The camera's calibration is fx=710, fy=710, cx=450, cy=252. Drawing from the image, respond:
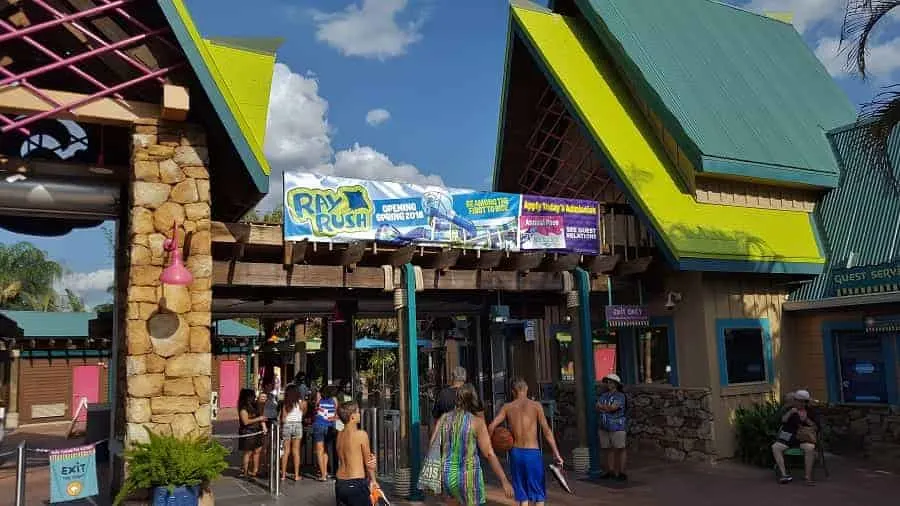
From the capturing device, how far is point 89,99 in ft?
27.6

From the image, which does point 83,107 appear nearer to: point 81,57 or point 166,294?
point 81,57

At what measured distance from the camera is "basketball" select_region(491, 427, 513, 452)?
771 cm

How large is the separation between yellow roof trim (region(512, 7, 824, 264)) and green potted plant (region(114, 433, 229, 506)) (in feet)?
25.8

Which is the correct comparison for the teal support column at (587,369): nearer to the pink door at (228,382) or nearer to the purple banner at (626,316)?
the purple banner at (626,316)

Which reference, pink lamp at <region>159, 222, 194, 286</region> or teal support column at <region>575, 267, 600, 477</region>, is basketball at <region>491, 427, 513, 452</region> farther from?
teal support column at <region>575, 267, 600, 477</region>

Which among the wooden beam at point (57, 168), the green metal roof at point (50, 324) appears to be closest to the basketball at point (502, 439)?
the wooden beam at point (57, 168)

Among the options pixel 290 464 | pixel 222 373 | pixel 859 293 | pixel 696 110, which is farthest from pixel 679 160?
pixel 222 373

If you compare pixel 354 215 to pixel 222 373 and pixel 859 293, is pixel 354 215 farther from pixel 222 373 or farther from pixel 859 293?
pixel 222 373

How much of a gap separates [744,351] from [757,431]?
168 cm

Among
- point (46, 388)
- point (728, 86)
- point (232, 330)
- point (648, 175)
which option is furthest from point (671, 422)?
point (46, 388)

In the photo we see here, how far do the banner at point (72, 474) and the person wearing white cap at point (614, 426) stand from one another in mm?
7099

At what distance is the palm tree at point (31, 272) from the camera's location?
42.0 metres

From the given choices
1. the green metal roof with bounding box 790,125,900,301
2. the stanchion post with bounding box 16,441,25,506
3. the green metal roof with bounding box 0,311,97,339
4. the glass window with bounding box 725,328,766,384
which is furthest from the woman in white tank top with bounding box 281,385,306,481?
the green metal roof with bounding box 0,311,97,339

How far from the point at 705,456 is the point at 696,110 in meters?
6.53
